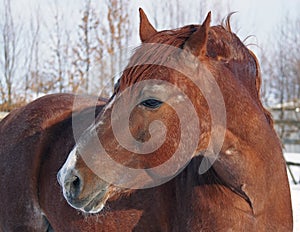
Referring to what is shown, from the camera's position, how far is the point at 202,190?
6.73ft

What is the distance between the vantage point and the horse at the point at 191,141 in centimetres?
186

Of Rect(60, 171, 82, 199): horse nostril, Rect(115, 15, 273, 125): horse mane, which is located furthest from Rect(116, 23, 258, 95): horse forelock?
Rect(60, 171, 82, 199): horse nostril

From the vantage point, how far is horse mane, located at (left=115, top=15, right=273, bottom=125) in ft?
6.21

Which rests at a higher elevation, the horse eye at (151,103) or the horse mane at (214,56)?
the horse mane at (214,56)

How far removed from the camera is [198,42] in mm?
1932

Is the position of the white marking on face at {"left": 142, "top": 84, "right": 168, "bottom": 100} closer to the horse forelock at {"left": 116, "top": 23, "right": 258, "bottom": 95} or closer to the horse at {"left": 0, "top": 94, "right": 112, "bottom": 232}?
the horse forelock at {"left": 116, "top": 23, "right": 258, "bottom": 95}

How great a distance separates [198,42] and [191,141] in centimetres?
43

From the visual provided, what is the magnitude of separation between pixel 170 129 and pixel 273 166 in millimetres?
525

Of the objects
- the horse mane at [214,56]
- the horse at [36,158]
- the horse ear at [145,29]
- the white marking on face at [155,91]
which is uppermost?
the horse ear at [145,29]

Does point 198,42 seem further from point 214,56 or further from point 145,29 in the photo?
point 145,29

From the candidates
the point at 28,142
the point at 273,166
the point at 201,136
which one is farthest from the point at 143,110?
the point at 28,142

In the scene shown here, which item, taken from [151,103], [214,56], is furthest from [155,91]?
[214,56]

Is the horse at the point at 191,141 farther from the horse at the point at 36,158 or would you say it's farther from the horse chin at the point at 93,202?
the horse at the point at 36,158

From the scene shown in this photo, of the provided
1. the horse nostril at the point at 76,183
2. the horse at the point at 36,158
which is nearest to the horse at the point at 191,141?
the horse nostril at the point at 76,183
